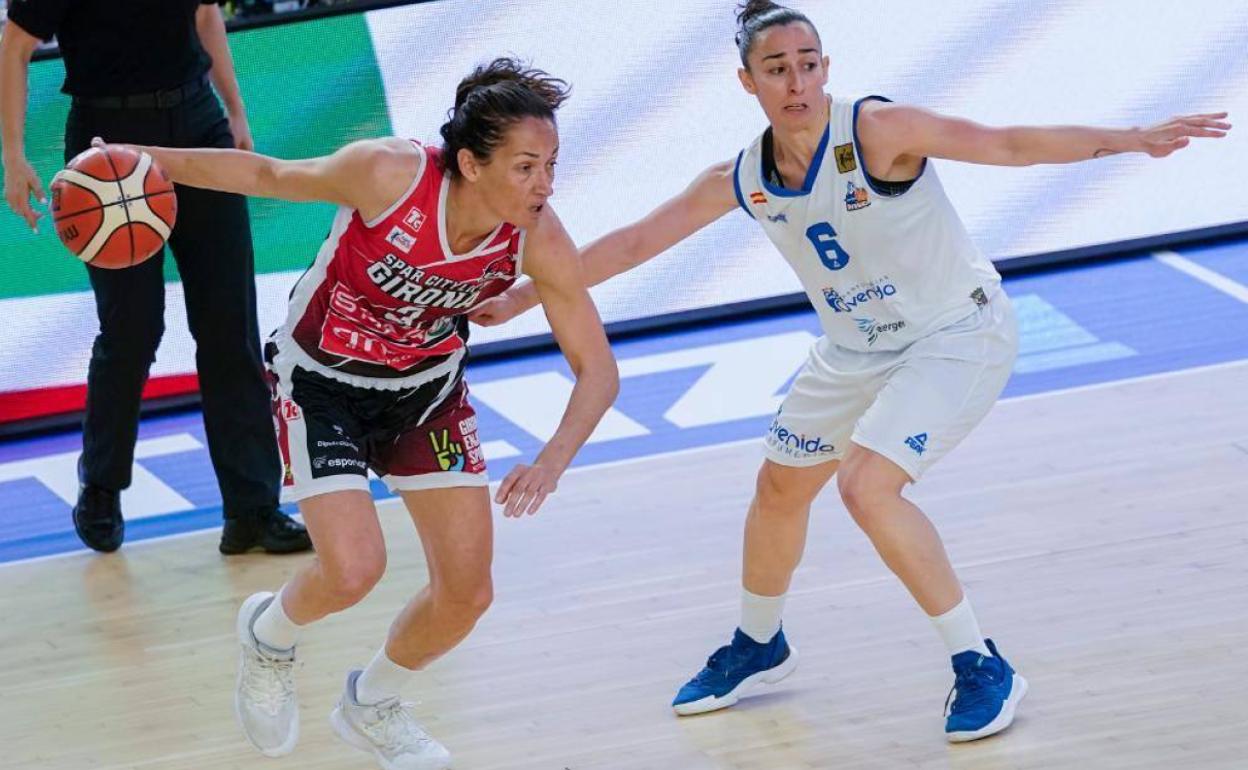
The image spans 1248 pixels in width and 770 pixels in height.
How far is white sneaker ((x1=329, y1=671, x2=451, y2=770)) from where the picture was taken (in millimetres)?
4516

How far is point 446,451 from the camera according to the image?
4469mm

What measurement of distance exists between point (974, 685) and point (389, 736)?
142 cm

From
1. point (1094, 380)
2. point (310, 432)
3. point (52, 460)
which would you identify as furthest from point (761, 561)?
point (52, 460)

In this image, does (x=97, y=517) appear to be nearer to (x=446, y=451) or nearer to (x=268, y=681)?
(x=268, y=681)

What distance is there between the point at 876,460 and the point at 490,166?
114cm

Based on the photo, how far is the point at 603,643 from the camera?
207 inches

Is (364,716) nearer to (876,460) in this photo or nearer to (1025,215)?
(876,460)

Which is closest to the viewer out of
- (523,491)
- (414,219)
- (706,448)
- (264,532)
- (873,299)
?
(523,491)

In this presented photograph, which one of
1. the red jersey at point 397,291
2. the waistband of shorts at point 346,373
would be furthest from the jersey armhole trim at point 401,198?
the waistband of shorts at point 346,373

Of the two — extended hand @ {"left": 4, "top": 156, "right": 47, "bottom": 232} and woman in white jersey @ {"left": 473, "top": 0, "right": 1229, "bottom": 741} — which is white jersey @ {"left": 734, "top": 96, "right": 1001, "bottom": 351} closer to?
woman in white jersey @ {"left": 473, "top": 0, "right": 1229, "bottom": 741}

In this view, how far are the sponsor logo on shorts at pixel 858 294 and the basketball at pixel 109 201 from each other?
5.37ft

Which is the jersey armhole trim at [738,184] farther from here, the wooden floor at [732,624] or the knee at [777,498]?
the wooden floor at [732,624]

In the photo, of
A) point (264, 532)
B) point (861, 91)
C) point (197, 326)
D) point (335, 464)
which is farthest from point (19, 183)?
point (861, 91)

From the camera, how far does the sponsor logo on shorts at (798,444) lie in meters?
4.61
